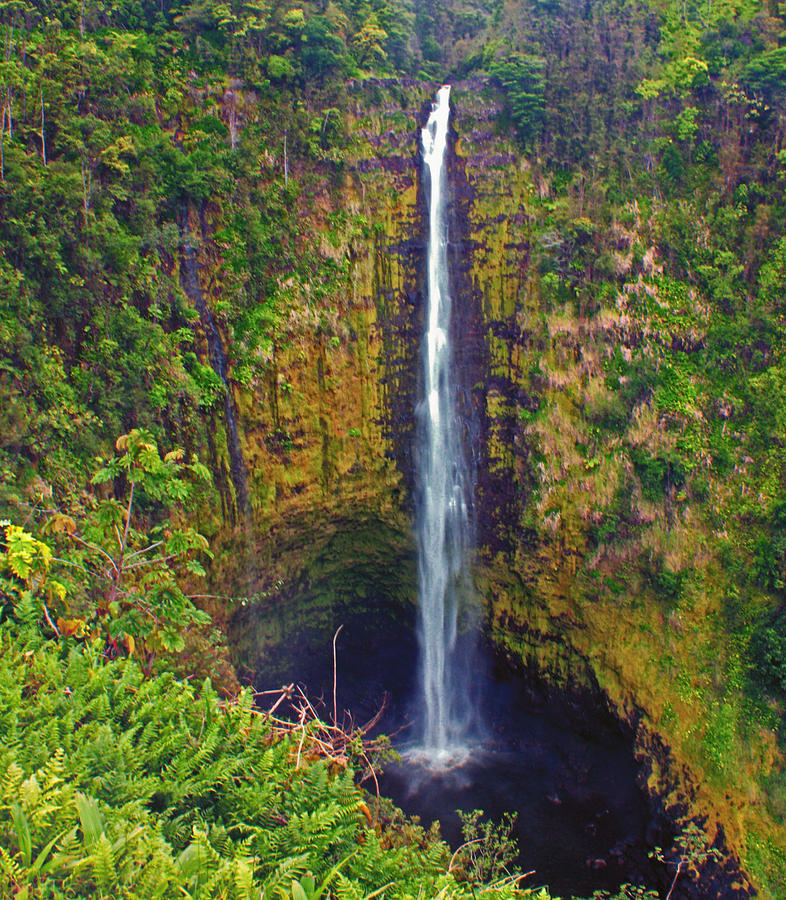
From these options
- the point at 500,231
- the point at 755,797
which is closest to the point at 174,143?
the point at 500,231

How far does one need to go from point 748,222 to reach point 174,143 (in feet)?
41.4

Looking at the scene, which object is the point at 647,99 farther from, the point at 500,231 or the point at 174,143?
the point at 174,143

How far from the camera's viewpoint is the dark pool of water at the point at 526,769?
12359 millimetres

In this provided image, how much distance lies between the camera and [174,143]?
44.2 ft

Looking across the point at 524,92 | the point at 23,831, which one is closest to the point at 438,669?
the point at 23,831

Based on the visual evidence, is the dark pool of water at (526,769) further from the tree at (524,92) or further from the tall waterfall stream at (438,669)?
the tree at (524,92)

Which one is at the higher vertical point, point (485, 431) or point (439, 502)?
point (485, 431)

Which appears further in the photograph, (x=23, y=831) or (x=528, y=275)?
(x=528, y=275)

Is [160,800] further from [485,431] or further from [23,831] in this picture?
[485,431]

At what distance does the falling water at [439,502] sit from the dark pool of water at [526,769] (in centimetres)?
55

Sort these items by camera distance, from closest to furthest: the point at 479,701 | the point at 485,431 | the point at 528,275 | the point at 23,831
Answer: the point at 23,831
the point at 528,275
the point at 485,431
the point at 479,701

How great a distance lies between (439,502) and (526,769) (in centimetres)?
619

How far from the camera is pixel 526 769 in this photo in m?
14.4

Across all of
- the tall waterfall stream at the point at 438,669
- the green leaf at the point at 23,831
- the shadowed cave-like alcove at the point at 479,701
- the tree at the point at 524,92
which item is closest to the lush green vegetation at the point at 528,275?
the tree at the point at 524,92
